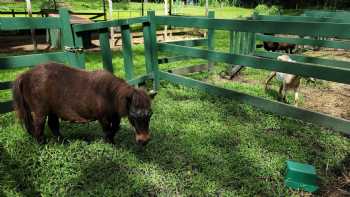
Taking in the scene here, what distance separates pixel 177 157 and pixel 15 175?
2.04 meters

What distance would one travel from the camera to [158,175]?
3.66m

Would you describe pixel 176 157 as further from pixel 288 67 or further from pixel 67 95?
pixel 288 67

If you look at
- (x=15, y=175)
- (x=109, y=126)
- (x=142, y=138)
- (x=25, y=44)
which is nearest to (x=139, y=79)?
(x=109, y=126)

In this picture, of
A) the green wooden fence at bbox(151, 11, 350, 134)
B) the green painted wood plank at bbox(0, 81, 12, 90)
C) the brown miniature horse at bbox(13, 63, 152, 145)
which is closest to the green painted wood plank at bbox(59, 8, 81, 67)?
the brown miniature horse at bbox(13, 63, 152, 145)

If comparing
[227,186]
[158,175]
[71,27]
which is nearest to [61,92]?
[71,27]

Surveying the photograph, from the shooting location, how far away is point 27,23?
4.18 metres

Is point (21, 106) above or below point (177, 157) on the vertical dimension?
above

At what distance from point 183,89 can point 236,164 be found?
3218mm

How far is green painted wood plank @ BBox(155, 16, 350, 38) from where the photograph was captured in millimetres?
3617

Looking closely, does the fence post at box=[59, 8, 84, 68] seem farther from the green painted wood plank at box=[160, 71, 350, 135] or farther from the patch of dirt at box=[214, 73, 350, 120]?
the patch of dirt at box=[214, 73, 350, 120]

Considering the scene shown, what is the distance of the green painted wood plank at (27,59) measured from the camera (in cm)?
416

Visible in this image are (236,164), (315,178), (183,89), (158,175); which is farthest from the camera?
(183,89)

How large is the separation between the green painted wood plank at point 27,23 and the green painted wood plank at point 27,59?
421mm

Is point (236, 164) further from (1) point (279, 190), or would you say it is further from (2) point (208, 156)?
(1) point (279, 190)
